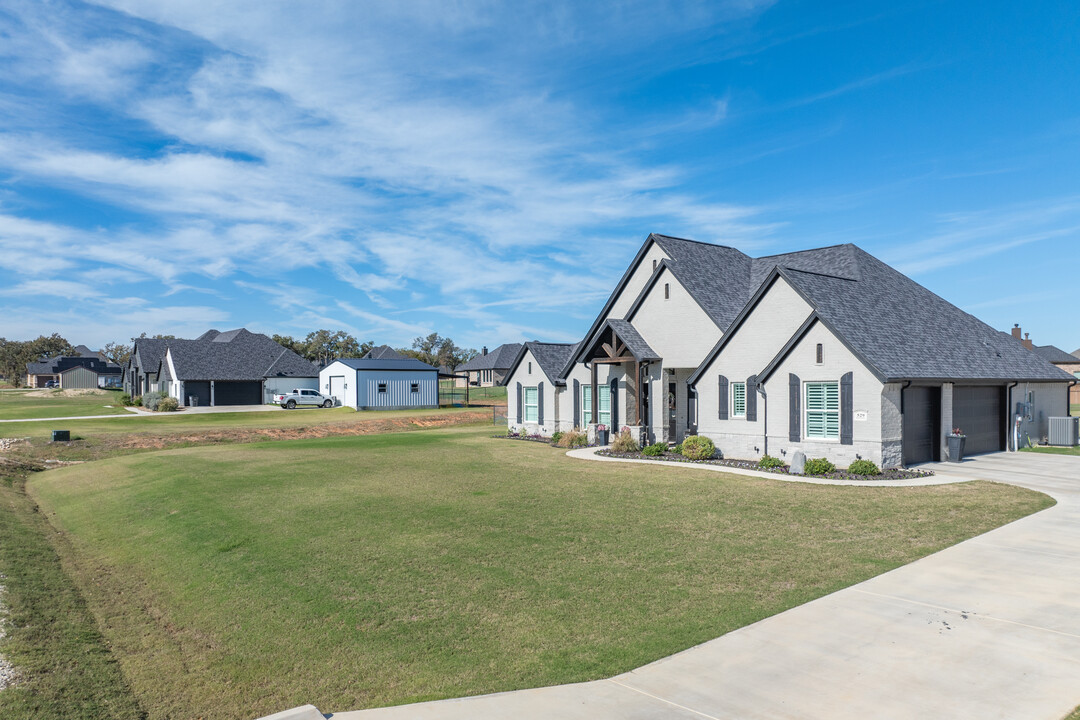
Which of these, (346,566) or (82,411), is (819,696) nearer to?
(346,566)

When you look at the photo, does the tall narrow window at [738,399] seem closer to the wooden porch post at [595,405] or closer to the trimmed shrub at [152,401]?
the wooden porch post at [595,405]

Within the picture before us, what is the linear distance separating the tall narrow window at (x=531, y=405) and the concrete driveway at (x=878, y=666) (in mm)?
25731

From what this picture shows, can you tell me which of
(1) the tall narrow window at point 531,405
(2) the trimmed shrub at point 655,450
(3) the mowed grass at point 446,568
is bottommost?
(3) the mowed grass at point 446,568

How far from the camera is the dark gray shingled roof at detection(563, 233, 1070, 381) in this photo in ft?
68.2

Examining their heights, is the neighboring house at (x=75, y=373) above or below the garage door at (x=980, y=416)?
above

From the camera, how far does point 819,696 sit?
6055 mm

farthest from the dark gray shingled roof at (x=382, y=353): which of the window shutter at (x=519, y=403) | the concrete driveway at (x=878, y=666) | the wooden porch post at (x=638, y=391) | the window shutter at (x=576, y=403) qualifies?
the concrete driveway at (x=878, y=666)

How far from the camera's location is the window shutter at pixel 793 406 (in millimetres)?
21172

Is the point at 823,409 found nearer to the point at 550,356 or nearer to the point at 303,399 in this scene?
the point at 550,356

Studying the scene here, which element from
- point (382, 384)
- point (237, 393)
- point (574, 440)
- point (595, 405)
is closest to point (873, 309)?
point (595, 405)

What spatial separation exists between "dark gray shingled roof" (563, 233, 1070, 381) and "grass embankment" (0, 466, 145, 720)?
62.8ft

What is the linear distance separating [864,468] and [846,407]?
6.48 ft

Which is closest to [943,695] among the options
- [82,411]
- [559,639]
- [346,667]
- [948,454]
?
[559,639]

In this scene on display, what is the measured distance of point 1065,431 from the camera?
1025 inches
